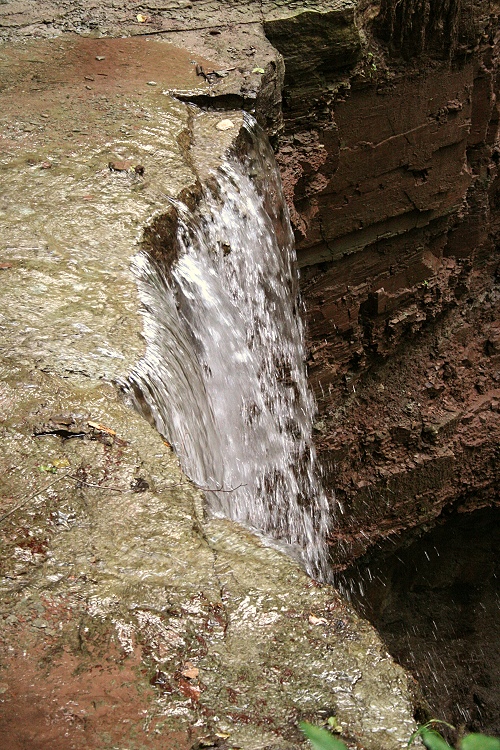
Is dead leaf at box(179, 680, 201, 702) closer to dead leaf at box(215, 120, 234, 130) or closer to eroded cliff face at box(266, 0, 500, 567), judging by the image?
dead leaf at box(215, 120, 234, 130)

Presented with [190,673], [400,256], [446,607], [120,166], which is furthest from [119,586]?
[446,607]

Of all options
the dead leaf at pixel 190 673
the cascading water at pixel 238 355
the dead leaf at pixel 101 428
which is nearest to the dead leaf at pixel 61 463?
the dead leaf at pixel 101 428

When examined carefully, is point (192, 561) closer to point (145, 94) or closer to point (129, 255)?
point (129, 255)

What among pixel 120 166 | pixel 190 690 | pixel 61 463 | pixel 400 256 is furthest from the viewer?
pixel 400 256

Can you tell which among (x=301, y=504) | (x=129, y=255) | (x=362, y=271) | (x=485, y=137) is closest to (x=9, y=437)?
(x=129, y=255)

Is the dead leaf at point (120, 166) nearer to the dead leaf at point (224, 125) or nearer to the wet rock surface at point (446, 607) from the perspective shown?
the dead leaf at point (224, 125)

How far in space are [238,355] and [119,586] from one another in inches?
86.7

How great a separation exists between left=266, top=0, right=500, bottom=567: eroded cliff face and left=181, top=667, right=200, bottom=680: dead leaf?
3.62 metres

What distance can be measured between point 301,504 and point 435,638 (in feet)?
5.92

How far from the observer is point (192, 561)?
5.86 feet

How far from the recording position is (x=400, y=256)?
585cm

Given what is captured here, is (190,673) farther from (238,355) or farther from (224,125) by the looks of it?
(224,125)

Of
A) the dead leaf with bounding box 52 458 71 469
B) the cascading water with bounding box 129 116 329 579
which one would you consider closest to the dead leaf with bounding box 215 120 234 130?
the cascading water with bounding box 129 116 329 579

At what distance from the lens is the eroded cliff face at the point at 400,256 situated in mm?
4906
